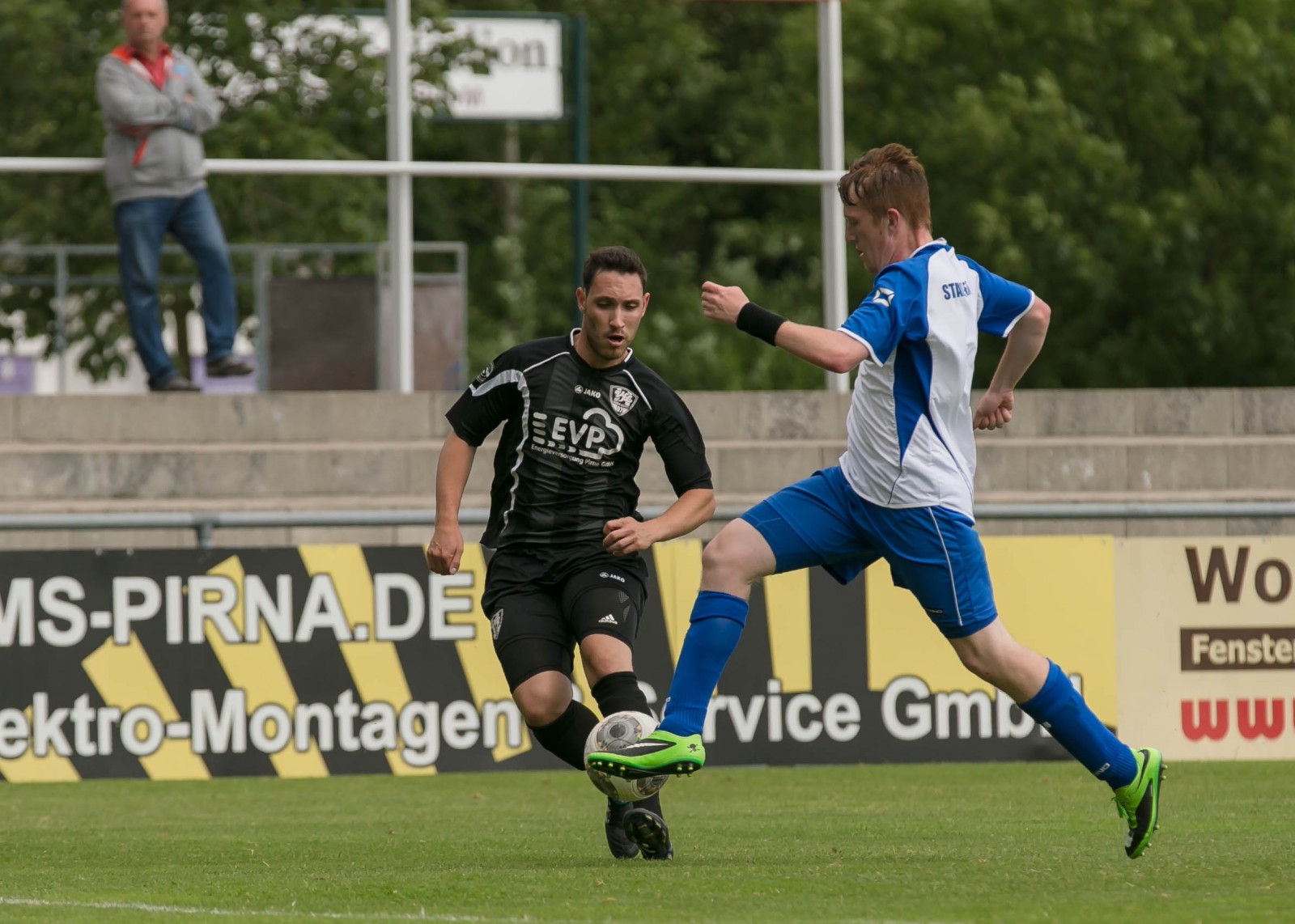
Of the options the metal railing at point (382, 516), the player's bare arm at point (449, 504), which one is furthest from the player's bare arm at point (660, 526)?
the metal railing at point (382, 516)

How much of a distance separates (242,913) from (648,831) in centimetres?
154

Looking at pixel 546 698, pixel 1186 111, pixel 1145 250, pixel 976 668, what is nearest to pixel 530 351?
pixel 546 698

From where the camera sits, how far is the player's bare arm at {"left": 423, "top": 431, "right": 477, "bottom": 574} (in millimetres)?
7457

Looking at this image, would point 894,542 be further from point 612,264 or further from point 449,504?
point 449,504

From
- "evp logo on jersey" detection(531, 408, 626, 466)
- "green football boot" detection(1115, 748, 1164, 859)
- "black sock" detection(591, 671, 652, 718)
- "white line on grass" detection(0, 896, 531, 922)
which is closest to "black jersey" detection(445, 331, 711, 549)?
"evp logo on jersey" detection(531, 408, 626, 466)

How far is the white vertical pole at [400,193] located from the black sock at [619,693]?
278 inches

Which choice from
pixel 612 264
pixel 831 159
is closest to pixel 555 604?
pixel 612 264

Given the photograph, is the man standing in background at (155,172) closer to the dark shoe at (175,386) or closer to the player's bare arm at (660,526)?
the dark shoe at (175,386)

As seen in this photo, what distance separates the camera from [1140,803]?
696 cm

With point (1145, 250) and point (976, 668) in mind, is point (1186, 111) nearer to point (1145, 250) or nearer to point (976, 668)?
point (1145, 250)

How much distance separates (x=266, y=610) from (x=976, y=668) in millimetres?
4835

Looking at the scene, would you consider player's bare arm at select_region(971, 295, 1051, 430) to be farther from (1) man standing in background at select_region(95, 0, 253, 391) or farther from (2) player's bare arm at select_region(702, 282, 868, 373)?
(1) man standing in background at select_region(95, 0, 253, 391)

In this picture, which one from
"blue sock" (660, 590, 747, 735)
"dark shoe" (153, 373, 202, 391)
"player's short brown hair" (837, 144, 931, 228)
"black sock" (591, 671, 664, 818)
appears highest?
"player's short brown hair" (837, 144, 931, 228)

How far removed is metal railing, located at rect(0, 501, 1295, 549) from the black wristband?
4.33 m
